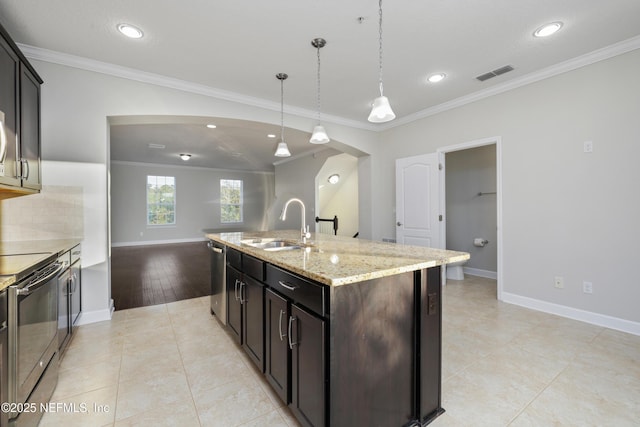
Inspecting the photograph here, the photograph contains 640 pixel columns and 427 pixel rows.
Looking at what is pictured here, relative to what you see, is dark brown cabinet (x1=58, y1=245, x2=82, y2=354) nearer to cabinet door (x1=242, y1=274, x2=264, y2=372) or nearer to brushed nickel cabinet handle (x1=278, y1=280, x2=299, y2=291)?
cabinet door (x1=242, y1=274, x2=264, y2=372)

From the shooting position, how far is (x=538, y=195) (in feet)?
10.7

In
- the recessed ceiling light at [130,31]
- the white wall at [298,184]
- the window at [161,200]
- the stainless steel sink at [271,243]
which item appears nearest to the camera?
the recessed ceiling light at [130,31]

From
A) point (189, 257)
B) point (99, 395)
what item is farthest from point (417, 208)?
point (189, 257)

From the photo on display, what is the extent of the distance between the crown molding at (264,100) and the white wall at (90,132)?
61 mm

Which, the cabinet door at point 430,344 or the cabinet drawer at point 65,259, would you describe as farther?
the cabinet drawer at point 65,259

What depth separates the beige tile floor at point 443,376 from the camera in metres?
1.62

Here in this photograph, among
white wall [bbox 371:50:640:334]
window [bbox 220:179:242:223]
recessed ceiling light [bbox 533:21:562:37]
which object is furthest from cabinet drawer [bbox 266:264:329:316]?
window [bbox 220:179:242:223]

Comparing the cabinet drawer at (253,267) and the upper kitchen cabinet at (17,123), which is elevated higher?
the upper kitchen cabinet at (17,123)

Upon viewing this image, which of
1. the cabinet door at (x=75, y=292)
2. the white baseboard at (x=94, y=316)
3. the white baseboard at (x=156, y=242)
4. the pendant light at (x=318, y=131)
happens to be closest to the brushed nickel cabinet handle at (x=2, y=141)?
the cabinet door at (x=75, y=292)

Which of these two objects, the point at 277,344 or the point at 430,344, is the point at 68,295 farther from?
the point at 430,344

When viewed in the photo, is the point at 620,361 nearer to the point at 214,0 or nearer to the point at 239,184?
the point at 214,0

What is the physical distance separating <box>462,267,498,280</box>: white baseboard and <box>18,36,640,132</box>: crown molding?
106 inches

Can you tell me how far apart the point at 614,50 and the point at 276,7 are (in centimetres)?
312

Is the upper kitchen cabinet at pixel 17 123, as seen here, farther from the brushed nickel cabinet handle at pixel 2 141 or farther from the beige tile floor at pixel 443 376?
the beige tile floor at pixel 443 376
